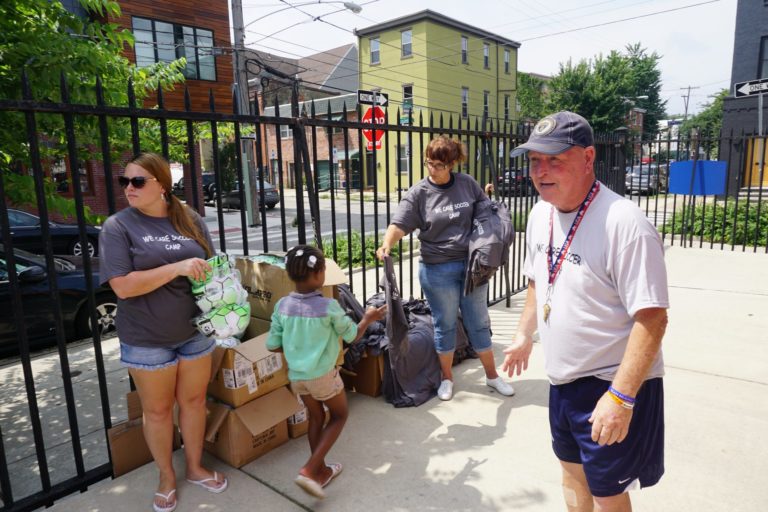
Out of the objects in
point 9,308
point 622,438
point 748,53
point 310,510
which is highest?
point 748,53

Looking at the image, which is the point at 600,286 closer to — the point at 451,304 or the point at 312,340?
the point at 312,340

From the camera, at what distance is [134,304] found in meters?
2.47

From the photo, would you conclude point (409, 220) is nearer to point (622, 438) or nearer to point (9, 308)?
point (622, 438)

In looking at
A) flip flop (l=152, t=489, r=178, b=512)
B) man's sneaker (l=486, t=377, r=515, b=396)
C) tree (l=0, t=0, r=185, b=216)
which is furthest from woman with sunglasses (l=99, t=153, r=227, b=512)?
man's sneaker (l=486, t=377, r=515, b=396)

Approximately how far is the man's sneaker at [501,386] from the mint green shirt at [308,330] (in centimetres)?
172

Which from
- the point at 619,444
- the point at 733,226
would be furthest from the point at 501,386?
the point at 733,226

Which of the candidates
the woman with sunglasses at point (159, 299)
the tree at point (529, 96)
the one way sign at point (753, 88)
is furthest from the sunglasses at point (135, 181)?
the tree at point (529, 96)

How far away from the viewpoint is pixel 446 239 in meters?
3.72

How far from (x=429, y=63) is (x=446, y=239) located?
30.2 metres

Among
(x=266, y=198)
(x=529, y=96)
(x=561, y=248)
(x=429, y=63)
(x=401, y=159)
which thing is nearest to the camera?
(x=561, y=248)

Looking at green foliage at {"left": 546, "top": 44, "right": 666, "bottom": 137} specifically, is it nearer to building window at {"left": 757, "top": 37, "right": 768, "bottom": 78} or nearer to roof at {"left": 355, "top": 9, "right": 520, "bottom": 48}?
roof at {"left": 355, "top": 9, "right": 520, "bottom": 48}

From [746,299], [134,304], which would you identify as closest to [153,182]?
[134,304]

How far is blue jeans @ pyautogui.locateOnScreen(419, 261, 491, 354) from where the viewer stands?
377cm

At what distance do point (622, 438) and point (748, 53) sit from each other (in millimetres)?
21583
